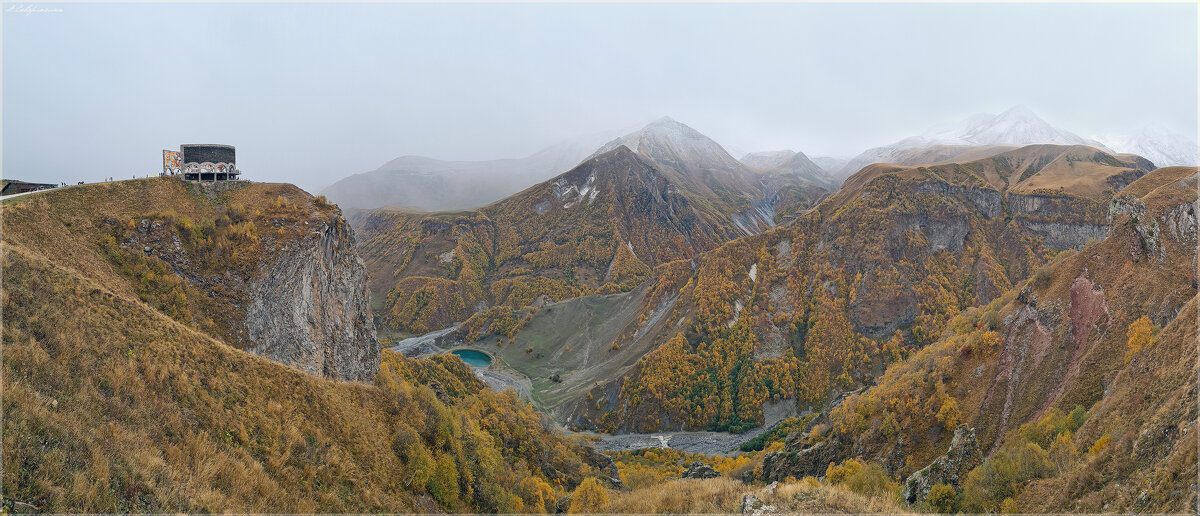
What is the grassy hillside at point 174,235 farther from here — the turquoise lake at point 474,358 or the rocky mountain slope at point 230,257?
the turquoise lake at point 474,358

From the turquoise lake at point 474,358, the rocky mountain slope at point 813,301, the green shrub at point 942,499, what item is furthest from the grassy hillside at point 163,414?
the turquoise lake at point 474,358

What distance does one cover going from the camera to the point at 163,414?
14039mm

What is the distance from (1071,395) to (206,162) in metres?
62.8

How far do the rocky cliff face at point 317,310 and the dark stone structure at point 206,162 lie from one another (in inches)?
383

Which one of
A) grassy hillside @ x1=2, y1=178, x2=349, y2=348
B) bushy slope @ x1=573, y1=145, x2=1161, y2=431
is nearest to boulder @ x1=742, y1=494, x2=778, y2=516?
grassy hillside @ x1=2, y1=178, x2=349, y2=348

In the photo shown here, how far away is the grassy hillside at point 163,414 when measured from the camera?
10.3 metres

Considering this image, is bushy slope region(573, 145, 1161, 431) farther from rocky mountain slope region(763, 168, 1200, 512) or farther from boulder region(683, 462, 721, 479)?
rocky mountain slope region(763, 168, 1200, 512)

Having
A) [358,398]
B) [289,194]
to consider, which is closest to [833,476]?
[358,398]

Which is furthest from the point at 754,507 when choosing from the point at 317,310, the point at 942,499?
the point at 317,310

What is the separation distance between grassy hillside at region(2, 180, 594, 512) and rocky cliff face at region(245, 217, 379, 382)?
2524mm

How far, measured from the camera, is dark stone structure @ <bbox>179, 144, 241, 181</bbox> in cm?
3475

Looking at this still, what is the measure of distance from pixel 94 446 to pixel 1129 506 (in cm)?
2950

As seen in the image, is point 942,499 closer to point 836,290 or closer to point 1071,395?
point 1071,395

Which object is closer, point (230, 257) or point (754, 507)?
point (754, 507)
